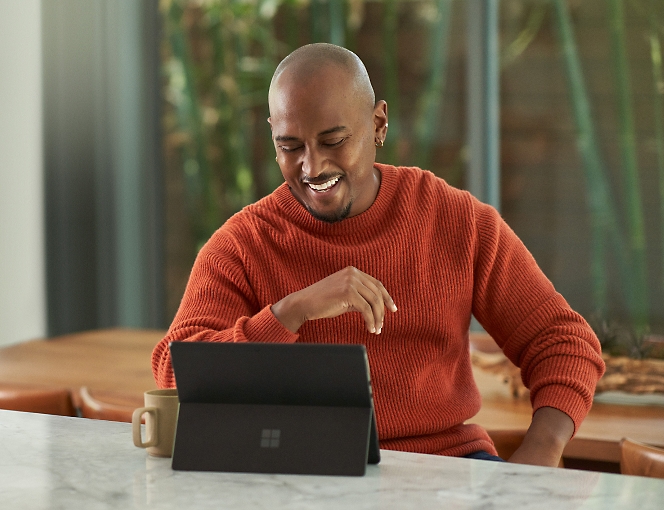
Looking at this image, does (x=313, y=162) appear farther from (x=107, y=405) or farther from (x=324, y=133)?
(x=107, y=405)

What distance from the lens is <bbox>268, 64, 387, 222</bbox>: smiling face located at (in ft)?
5.40

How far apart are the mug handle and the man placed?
353 mm

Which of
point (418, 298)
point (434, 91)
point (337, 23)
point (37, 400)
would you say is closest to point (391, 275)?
point (418, 298)

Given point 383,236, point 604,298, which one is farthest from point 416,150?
point 383,236

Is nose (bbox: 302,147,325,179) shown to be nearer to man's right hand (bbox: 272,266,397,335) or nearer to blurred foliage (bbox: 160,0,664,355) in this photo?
man's right hand (bbox: 272,266,397,335)

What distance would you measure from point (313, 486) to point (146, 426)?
286 millimetres

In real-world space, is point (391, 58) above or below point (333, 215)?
above

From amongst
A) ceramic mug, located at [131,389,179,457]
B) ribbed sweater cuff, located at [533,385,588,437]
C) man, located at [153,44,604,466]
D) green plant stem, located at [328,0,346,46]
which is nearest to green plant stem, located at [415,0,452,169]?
green plant stem, located at [328,0,346,46]

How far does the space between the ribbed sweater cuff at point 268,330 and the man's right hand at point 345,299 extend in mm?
28

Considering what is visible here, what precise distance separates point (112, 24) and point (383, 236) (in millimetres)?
2965

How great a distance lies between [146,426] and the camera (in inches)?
47.9

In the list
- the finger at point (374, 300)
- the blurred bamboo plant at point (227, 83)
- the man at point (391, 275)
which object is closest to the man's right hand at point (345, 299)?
the finger at point (374, 300)

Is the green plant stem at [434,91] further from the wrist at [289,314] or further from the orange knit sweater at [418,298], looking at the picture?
the wrist at [289,314]

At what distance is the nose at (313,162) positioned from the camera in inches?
65.1
